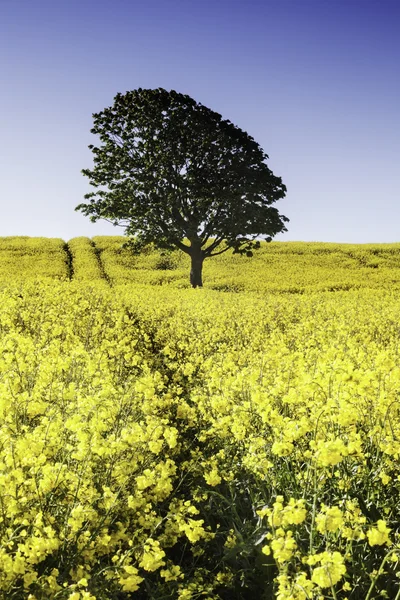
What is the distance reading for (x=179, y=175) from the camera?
89.7ft

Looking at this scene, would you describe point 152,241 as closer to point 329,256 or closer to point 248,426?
point 329,256

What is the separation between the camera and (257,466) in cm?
397

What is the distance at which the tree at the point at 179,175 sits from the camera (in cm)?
2697

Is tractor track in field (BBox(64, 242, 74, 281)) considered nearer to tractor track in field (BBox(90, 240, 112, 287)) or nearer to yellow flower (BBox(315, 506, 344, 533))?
tractor track in field (BBox(90, 240, 112, 287))

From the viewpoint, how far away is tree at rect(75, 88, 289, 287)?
2697 cm


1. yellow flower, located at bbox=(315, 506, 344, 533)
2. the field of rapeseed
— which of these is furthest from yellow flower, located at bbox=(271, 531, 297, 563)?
yellow flower, located at bbox=(315, 506, 344, 533)

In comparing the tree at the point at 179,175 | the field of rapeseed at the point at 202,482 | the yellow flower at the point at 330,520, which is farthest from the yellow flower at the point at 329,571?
the tree at the point at 179,175

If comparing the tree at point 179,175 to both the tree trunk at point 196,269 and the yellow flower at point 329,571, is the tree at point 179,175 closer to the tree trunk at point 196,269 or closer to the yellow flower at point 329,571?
the tree trunk at point 196,269

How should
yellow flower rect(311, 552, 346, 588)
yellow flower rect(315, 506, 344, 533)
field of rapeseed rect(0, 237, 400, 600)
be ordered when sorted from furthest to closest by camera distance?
field of rapeseed rect(0, 237, 400, 600) → yellow flower rect(315, 506, 344, 533) → yellow flower rect(311, 552, 346, 588)

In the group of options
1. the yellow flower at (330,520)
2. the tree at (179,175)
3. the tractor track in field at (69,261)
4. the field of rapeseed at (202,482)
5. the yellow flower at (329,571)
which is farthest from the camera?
the tractor track in field at (69,261)

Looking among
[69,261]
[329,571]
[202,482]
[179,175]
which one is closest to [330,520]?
[329,571]

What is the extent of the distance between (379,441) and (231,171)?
24.8 metres


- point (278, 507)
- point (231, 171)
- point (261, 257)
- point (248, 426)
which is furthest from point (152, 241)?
point (278, 507)

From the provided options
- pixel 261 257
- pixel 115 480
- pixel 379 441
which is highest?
pixel 261 257
